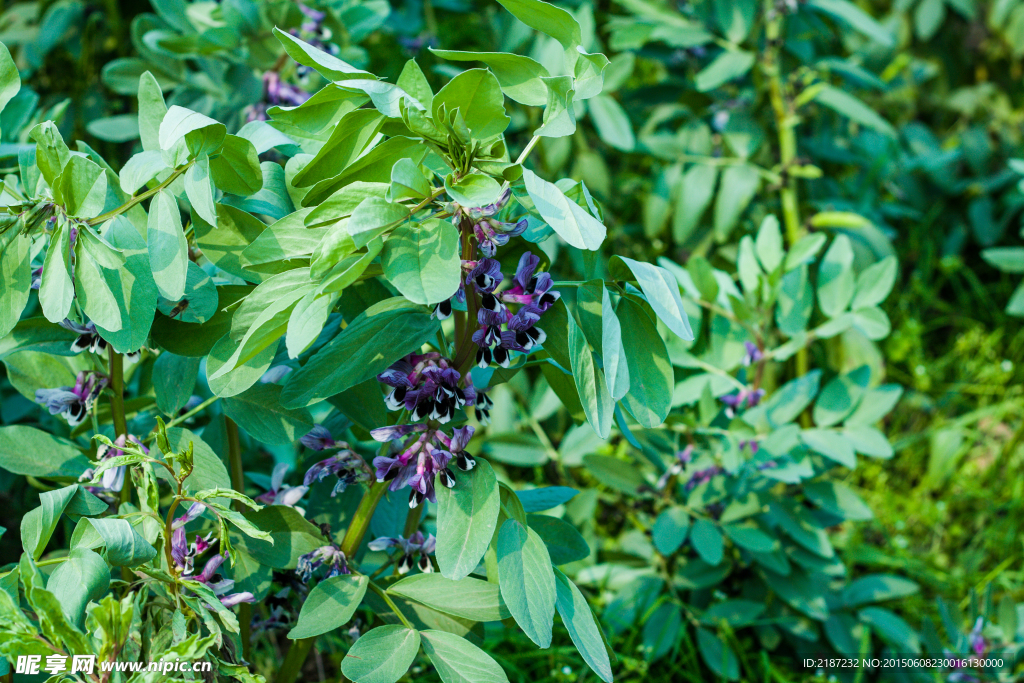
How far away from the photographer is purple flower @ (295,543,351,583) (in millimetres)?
850

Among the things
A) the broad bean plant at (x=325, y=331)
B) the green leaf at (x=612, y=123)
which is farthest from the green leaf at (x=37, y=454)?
the green leaf at (x=612, y=123)

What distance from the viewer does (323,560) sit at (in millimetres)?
860

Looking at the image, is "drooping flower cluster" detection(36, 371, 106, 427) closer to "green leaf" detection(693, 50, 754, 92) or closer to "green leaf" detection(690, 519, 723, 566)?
"green leaf" detection(690, 519, 723, 566)

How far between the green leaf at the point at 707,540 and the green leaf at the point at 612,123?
0.80 metres

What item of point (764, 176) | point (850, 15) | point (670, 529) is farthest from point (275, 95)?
point (850, 15)

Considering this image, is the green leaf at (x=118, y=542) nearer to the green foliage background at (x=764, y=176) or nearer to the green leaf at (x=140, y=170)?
the green leaf at (x=140, y=170)

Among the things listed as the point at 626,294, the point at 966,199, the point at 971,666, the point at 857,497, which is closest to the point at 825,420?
the point at 857,497

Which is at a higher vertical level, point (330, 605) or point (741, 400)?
point (330, 605)

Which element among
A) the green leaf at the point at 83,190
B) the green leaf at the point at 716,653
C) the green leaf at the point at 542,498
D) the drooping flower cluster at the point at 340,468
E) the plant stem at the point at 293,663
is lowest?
the green leaf at the point at 716,653

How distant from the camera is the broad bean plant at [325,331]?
67 cm

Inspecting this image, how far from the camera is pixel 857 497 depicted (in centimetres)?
140

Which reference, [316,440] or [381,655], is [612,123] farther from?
[381,655]

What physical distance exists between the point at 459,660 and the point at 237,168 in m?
0.55

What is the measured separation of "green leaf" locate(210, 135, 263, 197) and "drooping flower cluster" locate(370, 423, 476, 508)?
28cm
